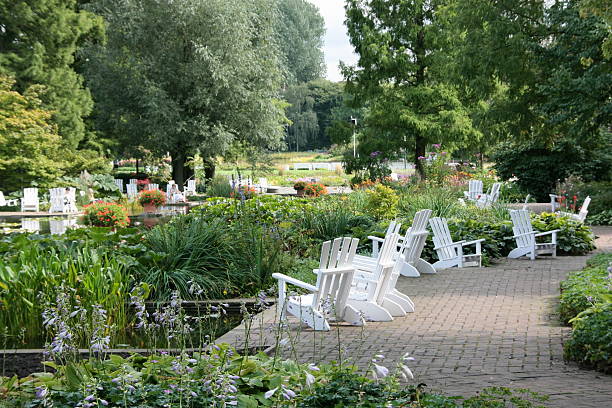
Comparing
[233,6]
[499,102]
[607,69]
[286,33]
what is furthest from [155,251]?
[286,33]

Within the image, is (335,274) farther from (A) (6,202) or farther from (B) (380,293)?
(A) (6,202)

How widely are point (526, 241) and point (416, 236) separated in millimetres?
3677

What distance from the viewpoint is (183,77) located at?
3406 centimetres

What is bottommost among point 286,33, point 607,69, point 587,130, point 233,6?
point 587,130

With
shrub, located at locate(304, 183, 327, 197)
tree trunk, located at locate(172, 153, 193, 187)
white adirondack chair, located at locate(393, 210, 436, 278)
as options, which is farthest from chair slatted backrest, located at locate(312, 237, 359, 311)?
tree trunk, located at locate(172, 153, 193, 187)

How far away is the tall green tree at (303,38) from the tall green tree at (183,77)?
47.8 metres

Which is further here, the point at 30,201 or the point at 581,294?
the point at 30,201

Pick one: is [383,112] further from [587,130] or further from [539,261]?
[539,261]

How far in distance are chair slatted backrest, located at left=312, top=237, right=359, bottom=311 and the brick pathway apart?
379 millimetres

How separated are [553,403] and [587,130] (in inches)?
652

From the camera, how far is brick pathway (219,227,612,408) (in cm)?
499

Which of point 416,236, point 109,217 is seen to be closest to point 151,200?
point 109,217

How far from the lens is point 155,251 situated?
9562 millimetres

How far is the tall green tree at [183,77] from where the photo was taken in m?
33.2
